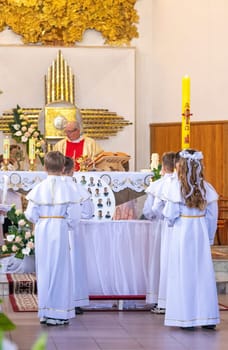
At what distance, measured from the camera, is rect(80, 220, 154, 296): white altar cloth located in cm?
875

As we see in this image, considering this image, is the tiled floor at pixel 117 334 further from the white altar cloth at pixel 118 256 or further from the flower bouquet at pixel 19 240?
the flower bouquet at pixel 19 240

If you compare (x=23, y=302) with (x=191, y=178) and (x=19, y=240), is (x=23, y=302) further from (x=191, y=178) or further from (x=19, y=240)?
(x=191, y=178)

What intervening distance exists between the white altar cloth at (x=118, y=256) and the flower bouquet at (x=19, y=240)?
1687mm

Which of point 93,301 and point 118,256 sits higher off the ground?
point 118,256

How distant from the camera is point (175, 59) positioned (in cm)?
1566

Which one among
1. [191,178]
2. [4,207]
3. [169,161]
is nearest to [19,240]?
[4,207]

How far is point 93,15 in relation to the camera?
16.0 metres

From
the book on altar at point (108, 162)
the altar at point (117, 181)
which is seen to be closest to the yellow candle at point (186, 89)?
the altar at point (117, 181)

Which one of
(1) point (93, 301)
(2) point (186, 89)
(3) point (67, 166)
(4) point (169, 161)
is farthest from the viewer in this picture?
(1) point (93, 301)

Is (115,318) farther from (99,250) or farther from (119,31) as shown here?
(119,31)

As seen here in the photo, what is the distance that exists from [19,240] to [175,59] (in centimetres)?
655

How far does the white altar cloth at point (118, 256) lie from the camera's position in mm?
8750

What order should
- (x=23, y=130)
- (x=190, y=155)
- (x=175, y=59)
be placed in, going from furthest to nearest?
(x=175, y=59), (x=23, y=130), (x=190, y=155)

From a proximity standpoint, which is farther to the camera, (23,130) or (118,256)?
(23,130)
